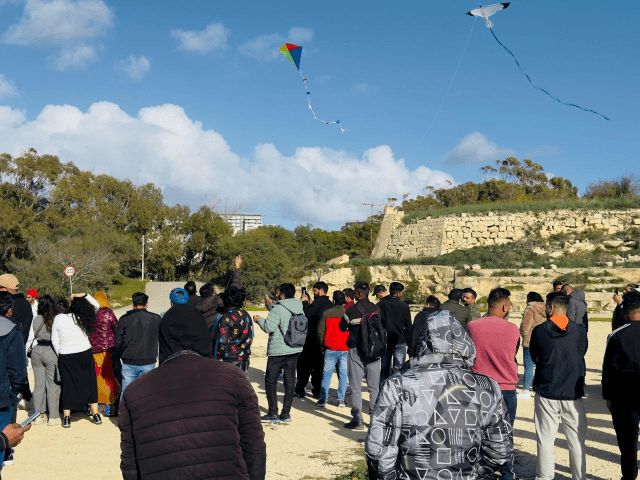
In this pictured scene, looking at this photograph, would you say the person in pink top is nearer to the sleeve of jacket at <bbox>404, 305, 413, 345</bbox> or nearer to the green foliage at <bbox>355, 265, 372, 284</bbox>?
the sleeve of jacket at <bbox>404, 305, 413, 345</bbox>

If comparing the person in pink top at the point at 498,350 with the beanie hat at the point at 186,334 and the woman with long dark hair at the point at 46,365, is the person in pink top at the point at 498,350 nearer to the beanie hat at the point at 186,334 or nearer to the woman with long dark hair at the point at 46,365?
the beanie hat at the point at 186,334

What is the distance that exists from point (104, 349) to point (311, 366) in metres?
3.55

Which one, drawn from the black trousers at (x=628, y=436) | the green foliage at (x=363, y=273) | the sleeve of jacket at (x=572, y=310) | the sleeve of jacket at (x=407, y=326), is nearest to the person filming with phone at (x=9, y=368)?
the black trousers at (x=628, y=436)

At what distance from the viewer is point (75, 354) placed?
7.54 metres

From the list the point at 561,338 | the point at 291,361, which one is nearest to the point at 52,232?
the point at 291,361

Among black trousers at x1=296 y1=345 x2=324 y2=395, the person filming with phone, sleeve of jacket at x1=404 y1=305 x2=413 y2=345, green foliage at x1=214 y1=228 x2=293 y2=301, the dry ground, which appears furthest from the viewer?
green foliage at x1=214 y1=228 x2=293 y2=301

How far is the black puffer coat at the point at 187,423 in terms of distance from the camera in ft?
7.89

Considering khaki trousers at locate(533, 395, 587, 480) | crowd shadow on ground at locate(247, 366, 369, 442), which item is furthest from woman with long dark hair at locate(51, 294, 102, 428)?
khaki trousers at locate(533, 395, 587, 480)

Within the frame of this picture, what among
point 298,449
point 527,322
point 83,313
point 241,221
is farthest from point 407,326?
point 241,221

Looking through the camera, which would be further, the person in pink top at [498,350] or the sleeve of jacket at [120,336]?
the sleeve of jacket at [120,336]

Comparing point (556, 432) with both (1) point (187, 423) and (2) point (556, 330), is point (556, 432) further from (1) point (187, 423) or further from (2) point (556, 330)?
(1) point (187, 423)

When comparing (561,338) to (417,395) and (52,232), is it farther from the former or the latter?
(52,232)

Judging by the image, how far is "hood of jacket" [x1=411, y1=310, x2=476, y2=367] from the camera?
2.79m

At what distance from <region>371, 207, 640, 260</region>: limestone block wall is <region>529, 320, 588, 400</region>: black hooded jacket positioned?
3254 cm
